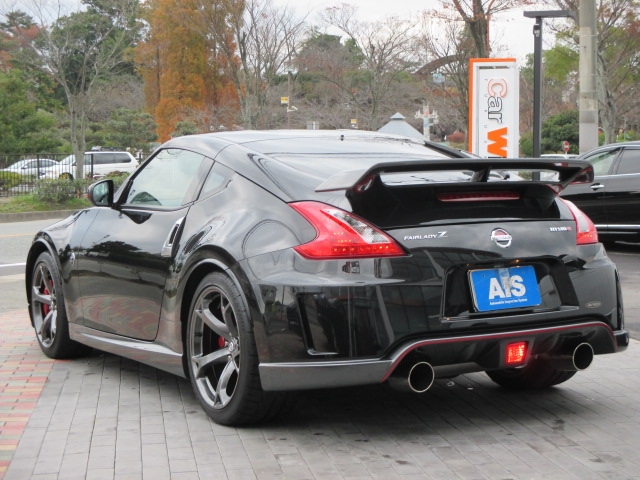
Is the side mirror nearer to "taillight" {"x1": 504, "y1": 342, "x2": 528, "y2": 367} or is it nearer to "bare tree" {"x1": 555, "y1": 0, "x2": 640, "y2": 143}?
"taillight" {"x1": 504, "y1": 342, "x2": 528, "y2": 367}

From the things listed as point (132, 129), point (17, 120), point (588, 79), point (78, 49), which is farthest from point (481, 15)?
point (132, 129)

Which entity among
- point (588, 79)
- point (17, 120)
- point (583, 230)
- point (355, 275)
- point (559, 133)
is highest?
point (17, 120)

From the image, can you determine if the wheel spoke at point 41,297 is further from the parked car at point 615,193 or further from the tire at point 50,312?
the parked car at point 615,193

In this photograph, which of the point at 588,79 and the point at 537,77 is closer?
the point at 537,77

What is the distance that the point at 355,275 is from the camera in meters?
4.07

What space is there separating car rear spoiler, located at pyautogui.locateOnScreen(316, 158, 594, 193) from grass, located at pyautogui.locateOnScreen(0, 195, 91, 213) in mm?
23423

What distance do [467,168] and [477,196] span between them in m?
0.19

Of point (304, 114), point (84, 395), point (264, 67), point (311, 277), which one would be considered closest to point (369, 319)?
point (311, 277)

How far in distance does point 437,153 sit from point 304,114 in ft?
135

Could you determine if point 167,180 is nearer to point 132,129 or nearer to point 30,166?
point 30,166

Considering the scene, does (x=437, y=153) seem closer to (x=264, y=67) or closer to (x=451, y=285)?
(x=451, y=285)

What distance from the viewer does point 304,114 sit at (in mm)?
46250

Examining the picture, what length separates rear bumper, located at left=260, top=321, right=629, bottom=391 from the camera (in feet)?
13.3

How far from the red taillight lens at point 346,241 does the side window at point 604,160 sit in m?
10.5
